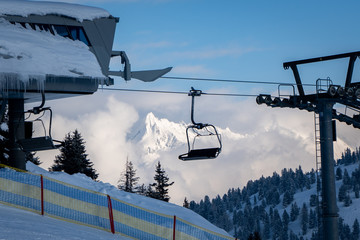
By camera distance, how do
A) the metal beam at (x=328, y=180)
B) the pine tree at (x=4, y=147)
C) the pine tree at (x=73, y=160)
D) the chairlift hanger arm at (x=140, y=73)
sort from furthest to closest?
the pine tree at (x=73, y=160)
the pine tree at (x=4, y=147)
the chairlift hanger arm at (x=140, y=73)
the metal beam at (x=328, y=180)

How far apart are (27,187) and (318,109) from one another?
11.1 m

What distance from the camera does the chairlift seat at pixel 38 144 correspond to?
17.1 metres

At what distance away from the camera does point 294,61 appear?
77.3ft

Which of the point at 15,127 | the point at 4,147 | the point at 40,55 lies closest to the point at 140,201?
the point at 4,147

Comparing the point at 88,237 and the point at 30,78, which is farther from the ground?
the point at 30,78

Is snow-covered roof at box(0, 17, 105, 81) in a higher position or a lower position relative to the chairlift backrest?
higher

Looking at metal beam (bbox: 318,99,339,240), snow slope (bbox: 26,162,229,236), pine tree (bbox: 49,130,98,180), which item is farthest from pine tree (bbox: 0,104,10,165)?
metal beam (bbox: 318,99,339,240)

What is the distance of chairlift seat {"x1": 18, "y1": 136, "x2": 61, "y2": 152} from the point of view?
17109 millimetres

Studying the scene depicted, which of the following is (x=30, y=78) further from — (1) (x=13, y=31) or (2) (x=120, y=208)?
(2) (x=120, y=208)

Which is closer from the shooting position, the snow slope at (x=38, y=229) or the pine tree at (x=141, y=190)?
the snow slope at (x=38, y=229)

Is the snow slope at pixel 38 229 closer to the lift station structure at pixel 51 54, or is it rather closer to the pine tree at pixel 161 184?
the lift station structure at pixel 51 54

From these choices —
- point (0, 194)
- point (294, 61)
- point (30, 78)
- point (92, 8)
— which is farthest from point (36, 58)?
point (294, 61)

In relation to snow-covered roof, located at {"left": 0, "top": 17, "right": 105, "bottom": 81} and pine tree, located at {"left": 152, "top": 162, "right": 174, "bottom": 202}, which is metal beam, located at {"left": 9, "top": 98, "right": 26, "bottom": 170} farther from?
pine tree, located at {"left": 152, "top": 162, "right": 174, "bottom": 202}

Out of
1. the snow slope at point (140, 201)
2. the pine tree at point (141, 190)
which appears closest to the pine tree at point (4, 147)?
the snow slope at point (140, 201)
